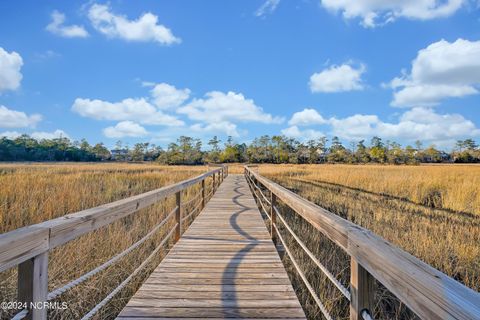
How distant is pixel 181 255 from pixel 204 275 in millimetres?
719

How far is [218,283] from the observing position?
2629 mm

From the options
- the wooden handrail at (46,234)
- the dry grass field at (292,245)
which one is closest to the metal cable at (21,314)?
the wooden handrail at (46,234)

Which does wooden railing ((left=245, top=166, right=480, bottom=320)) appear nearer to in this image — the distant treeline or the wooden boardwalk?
the wooden boardwalk

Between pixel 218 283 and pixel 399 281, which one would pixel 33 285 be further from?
pixel 218 283

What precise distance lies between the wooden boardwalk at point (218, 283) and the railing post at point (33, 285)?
1.01 m

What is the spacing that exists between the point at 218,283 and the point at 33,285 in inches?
67.9

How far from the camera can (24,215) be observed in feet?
16.8

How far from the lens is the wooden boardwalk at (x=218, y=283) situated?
6.99 ft

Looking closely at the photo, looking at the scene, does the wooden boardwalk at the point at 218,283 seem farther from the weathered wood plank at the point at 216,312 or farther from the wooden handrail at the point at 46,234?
the wooden handrail at the point at 46,234

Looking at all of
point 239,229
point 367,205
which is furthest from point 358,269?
point 367,205

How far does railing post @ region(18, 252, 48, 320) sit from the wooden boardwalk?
101cm

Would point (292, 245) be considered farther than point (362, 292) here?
Yes

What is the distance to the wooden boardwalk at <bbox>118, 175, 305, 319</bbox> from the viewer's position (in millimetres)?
2131

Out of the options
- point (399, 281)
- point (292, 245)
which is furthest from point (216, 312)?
point (292, 245)
